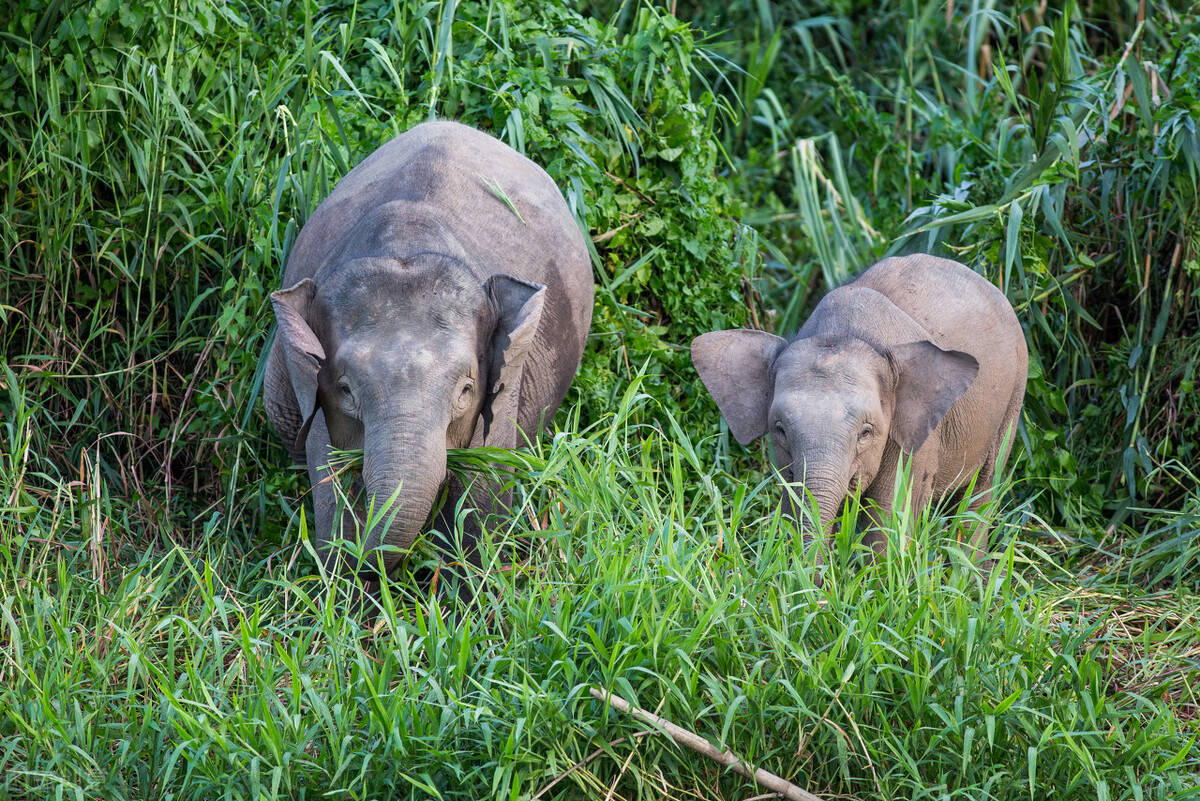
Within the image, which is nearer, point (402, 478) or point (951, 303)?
point (402, 478)

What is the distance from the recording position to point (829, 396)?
4.54m

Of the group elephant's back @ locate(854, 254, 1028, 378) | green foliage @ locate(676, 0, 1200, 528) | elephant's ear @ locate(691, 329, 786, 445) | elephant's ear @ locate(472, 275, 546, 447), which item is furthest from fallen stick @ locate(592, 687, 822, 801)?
green foliage @ locate(676, 0, 1200, 528)

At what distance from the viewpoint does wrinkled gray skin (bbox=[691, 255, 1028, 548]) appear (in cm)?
451

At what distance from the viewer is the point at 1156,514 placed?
568cm

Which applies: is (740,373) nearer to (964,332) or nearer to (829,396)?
(829,396)

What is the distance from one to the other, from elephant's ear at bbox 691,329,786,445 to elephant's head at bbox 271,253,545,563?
74 cm

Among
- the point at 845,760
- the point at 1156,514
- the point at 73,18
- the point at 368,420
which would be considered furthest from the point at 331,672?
the point at 1156,514

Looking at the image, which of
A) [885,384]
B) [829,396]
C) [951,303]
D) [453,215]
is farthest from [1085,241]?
[453,215]

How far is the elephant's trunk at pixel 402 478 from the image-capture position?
404 centimetres

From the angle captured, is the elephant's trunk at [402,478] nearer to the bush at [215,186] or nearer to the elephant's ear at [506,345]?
the elephant's ear at [506,345]

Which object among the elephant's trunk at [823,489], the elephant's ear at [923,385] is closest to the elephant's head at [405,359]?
the elephant's trunk at [823,489]

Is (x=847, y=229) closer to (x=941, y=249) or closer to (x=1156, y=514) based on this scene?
(x=941, y=249)

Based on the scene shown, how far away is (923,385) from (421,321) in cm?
156

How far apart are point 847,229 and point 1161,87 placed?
5.24 feet
